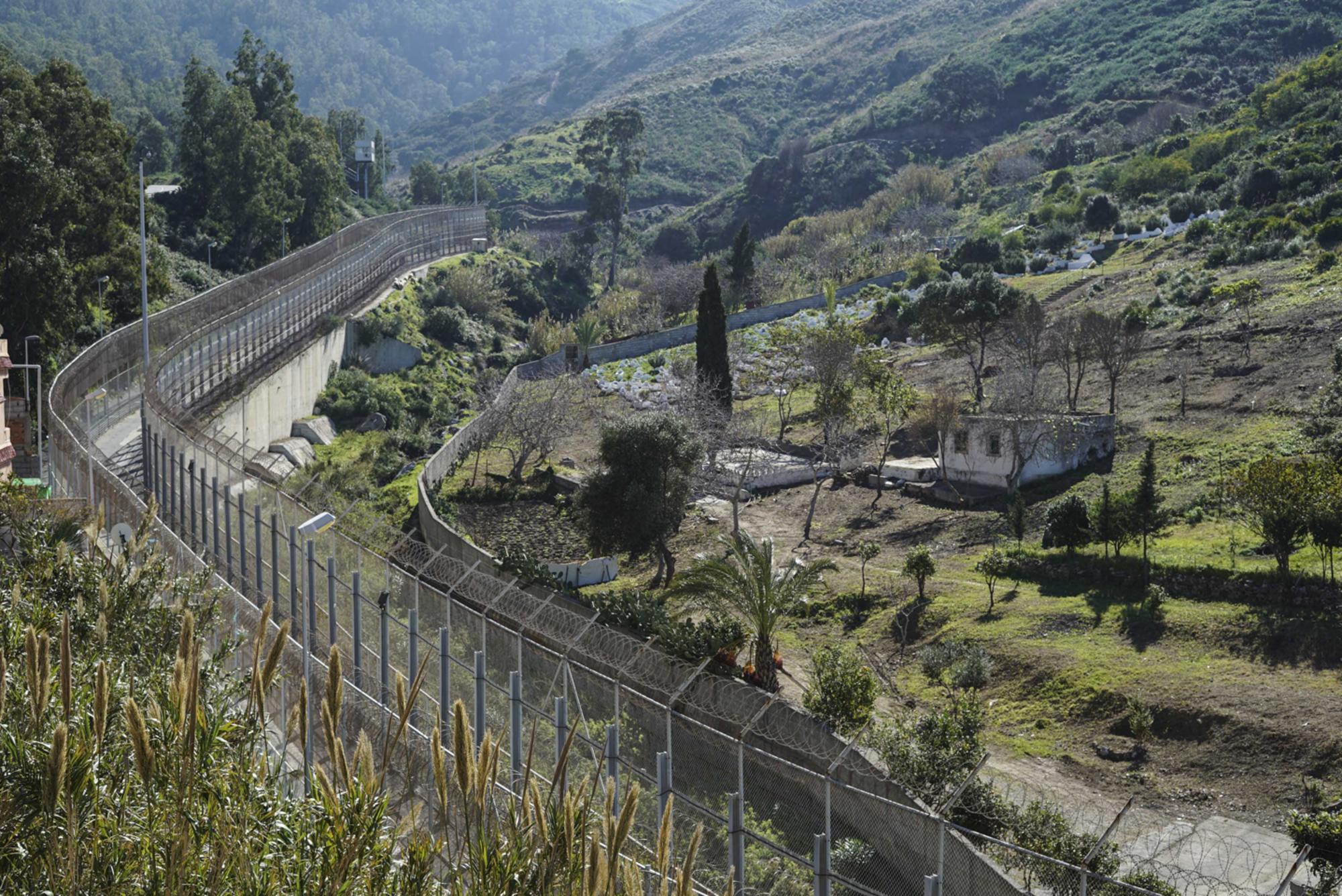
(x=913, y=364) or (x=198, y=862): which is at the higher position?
(x=198, y=862)

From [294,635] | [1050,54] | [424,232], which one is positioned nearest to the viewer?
[294,635]

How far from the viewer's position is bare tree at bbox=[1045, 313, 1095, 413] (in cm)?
4141

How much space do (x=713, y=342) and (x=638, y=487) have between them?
1739 centimetres

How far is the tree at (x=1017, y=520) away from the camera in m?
30.1

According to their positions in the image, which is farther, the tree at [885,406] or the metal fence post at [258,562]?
the tree at [885,406]

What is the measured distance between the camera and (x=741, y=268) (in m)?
70.1

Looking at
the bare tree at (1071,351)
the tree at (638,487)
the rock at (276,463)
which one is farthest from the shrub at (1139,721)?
the rock at (276,463)

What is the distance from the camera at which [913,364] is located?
169 feet

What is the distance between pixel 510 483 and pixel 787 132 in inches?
4805

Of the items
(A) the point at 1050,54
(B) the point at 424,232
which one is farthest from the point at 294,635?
(A) the point at 1050,54

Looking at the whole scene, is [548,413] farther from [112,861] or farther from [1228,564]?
[112,861]

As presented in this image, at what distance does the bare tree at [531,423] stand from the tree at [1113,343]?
16104mm

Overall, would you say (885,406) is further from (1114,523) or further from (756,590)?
(756,590)

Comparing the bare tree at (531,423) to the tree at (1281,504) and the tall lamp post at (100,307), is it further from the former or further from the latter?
the tree at (1281,504)
